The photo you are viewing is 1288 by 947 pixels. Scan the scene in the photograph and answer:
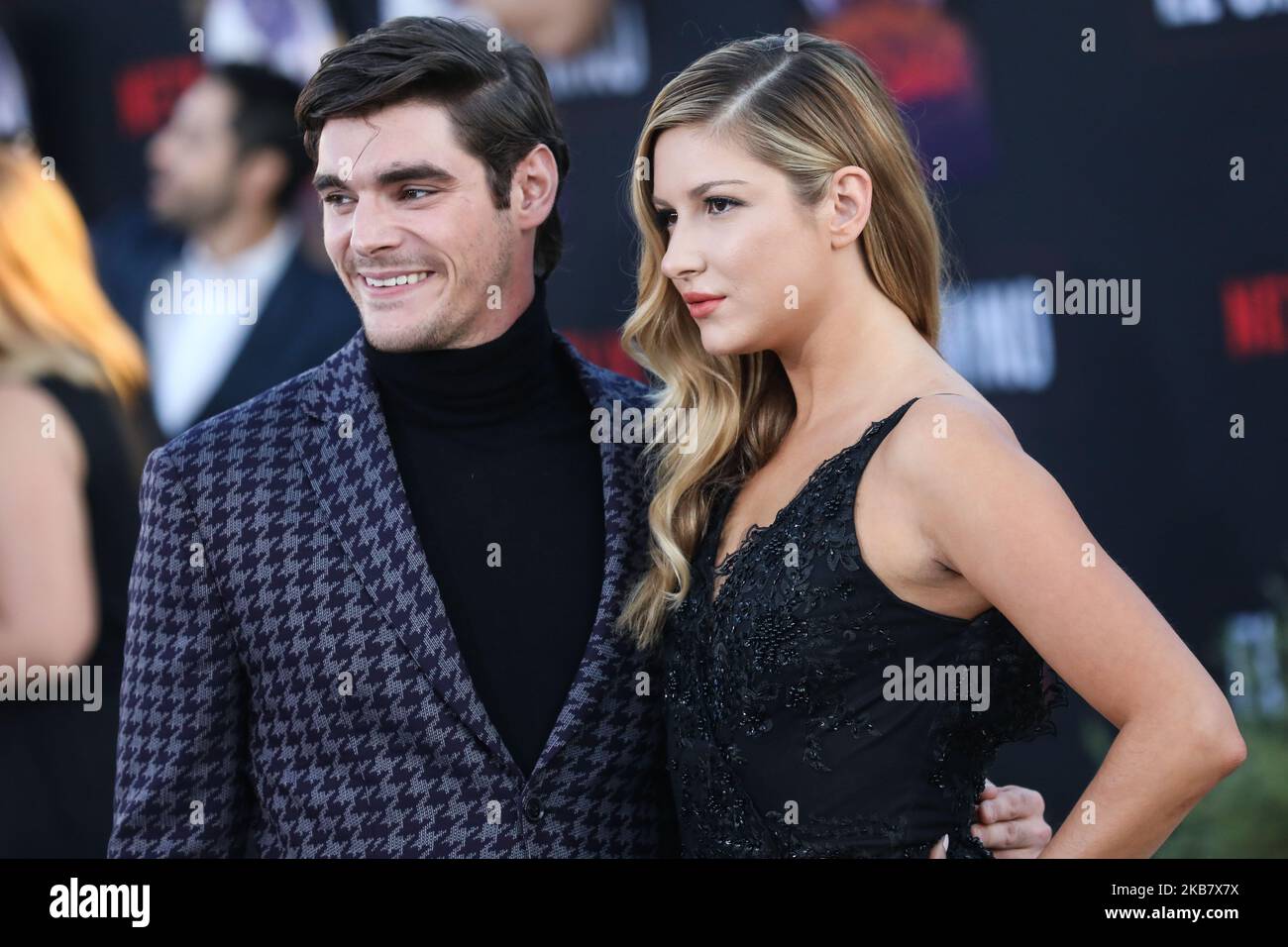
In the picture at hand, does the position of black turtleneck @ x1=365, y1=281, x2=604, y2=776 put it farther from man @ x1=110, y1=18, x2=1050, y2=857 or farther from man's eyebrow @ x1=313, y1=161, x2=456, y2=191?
man's eyebrow @ x1=313, y1=161, x2=456, y2=191

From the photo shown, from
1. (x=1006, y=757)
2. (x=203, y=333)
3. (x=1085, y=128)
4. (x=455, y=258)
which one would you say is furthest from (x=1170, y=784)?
(x=203, y=333)

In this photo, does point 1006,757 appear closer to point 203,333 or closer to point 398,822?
point 398,822

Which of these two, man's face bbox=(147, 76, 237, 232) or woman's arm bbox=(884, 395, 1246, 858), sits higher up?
man's face bbox=(147, 76, 237, 232)

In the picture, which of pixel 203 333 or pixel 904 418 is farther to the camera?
pixel 203 333

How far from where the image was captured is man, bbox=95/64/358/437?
13.2 ft

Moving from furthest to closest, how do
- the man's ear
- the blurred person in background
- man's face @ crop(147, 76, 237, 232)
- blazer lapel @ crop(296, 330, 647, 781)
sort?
man's face @ crop(147, 76, 237, 232)
the blurred person in background
the man's ear
blazer lapel @ crop(296, 330, 647, 781)

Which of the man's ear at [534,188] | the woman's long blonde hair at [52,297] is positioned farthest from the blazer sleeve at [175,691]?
the woman's long blonde hair at [52,297]

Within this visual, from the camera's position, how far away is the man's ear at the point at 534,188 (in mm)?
2600

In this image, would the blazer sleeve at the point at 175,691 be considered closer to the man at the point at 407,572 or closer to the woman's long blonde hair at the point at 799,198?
the man at the point at 407,572

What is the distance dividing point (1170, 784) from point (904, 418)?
0.61 metres

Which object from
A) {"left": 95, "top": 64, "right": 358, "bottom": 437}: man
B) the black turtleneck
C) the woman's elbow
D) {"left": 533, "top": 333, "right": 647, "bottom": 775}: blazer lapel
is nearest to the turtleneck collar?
the black turtleneck

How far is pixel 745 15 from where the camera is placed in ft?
12.8

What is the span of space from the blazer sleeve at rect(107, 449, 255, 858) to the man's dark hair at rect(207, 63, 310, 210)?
1999mm

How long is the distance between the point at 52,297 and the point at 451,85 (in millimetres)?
2054
